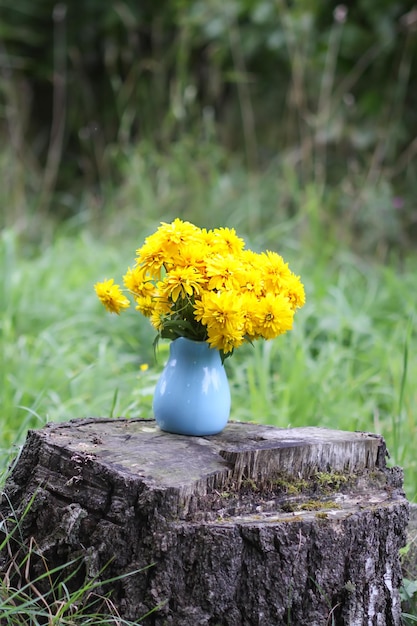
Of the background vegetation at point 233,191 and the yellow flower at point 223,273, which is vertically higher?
the background vegetation at point 233,191

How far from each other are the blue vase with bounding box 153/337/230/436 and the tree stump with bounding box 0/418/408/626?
38 mm

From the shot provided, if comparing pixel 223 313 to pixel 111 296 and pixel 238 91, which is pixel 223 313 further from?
pixel 238 91

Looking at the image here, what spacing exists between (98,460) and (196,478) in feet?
0.62

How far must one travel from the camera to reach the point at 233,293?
1614 mm

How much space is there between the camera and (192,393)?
172 cm

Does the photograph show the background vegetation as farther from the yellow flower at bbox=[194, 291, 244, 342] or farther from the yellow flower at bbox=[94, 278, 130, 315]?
the yellow flower at bbox=[194, 291, 244, 342]

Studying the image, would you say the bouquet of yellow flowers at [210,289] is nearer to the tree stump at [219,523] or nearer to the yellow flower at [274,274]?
the yellow flower at [274,274]

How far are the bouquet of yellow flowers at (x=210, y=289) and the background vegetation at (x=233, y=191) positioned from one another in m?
0.44

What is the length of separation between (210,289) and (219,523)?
466mm

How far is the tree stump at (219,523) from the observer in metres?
1.45

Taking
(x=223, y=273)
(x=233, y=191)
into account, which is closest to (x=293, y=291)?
(x=223, y=273)

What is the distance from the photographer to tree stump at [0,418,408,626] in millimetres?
1452

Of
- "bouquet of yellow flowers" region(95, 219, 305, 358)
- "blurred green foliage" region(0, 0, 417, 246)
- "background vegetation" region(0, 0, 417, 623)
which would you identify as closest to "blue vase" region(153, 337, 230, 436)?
"bouquet of yellow flowers" region(95, 219, 305, 358)

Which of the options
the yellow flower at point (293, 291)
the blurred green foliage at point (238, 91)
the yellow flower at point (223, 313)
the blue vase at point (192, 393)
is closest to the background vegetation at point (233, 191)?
the blurred green foliage at point (238, 91)
